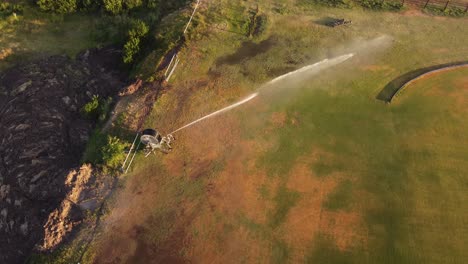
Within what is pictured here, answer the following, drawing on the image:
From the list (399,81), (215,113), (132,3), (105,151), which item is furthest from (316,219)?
(132,3)

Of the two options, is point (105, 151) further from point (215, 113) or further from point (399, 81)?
point (399, 81)

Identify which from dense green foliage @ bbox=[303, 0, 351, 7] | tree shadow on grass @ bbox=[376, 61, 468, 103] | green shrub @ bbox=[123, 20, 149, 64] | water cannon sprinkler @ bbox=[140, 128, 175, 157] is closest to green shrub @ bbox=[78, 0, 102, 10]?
green shrub @ bbox=[123, 20, 149, 64]

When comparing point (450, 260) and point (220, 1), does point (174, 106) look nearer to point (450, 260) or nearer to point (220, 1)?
point (220, 1)

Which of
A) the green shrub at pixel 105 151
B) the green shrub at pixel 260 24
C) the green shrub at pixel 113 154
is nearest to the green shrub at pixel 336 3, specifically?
the green shrub at pixel 260 24

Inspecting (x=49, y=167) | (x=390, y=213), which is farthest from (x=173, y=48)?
(x=390, y=213)

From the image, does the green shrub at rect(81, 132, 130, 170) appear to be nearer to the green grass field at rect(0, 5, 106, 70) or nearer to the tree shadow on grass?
the green grass field at rect(0, 5, 106, 70)

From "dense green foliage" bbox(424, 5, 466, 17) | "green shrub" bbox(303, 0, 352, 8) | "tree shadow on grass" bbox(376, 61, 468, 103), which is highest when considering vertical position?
"green shrub" bbox(303, 0, 352, 8)
